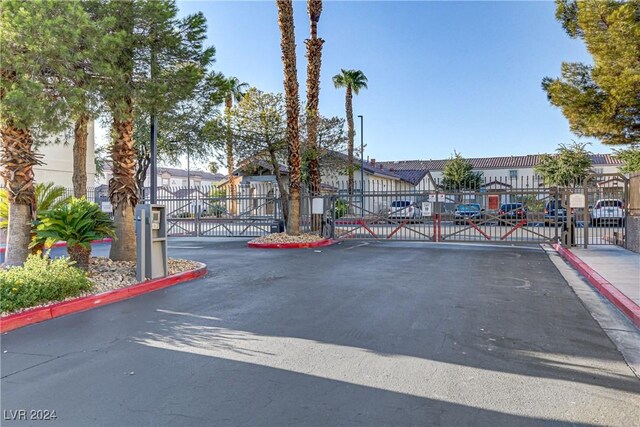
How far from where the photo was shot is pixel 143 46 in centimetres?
941

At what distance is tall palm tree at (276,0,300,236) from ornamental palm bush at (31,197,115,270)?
10.5 meters

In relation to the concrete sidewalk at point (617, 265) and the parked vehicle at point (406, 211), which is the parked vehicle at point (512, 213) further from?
the parked vehicle at point (406, 211)

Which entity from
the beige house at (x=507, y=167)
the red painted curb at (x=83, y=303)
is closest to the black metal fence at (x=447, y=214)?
the red painted curb at (x=83, y=303)

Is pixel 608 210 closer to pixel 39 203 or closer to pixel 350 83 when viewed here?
pixel 39 203

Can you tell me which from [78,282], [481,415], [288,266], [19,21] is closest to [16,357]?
[78,282]

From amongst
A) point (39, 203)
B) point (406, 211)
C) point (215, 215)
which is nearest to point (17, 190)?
point (39, 203)

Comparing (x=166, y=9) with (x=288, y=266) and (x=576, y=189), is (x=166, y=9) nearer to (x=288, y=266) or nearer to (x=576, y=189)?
(x=288, y=266)

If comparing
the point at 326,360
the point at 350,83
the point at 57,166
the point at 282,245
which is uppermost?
the point at 350,83

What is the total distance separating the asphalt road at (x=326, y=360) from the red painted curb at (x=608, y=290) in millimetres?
609

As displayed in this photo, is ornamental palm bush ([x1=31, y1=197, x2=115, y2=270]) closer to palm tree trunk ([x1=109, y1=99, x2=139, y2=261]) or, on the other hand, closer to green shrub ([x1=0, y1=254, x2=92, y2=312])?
green shrub ([x1=0, y1=254, x2=92, y2=312])

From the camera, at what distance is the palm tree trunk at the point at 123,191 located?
10531 mm

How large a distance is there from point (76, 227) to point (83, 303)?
5.63ft

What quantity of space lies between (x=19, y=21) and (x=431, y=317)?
26.5 ft

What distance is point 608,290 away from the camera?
8211 mm
